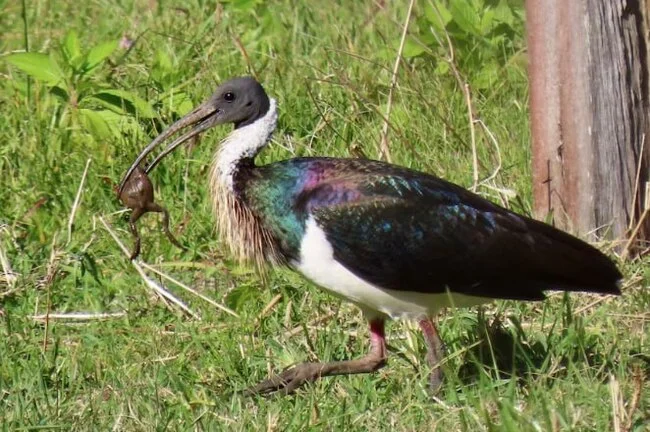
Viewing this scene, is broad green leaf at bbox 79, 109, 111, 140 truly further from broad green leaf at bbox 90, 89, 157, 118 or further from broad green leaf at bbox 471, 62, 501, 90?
broad green leaf at bbox 471, 62, 501, 90

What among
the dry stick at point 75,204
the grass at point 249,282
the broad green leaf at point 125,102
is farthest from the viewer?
the broad green leaf at point 125,102

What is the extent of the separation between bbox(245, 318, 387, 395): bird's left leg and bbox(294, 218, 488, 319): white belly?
0.60 feet

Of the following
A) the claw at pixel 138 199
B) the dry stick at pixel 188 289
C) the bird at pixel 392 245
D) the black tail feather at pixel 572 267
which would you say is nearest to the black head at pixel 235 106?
the bird at pixel 392 245

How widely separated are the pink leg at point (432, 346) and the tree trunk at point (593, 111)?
1.32m

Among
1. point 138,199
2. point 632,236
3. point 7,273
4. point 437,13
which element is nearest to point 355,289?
point 138,199

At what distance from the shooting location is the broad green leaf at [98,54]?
723cm

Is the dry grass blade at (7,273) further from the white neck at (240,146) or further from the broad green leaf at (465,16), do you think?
the broad green leaf at (465,16)

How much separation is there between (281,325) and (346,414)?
111 cm

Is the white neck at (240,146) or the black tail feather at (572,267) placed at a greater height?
the white neck at (240,146)

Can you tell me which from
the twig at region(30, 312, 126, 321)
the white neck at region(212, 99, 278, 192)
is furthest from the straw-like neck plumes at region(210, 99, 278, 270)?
the twig at region(30, 312, 126, 321)

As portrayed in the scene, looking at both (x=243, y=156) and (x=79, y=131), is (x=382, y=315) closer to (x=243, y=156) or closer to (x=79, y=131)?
(x=243, y=156)

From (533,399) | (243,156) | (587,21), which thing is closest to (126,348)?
(243,156)

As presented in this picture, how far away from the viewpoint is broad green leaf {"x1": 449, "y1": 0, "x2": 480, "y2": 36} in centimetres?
772

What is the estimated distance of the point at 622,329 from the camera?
232 inches
